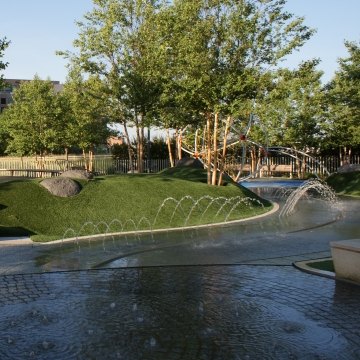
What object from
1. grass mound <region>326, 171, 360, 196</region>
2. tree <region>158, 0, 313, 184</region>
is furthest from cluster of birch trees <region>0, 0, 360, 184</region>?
grass mound <region>326, 171, 360, 196</region>

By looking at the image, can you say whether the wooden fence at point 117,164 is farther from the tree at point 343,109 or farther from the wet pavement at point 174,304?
the wet pavement at point 174,304

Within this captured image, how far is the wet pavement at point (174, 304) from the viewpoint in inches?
233

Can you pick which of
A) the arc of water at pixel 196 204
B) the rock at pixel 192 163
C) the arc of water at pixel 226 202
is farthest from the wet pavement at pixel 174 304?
the rock at pixel 192 163

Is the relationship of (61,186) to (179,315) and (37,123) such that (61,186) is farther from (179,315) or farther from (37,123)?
(37,123)

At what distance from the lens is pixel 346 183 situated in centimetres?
3148

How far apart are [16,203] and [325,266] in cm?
1087

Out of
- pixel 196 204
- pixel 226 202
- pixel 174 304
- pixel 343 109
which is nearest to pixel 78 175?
pixel 196 204

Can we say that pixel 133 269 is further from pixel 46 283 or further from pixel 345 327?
pixel 345 327

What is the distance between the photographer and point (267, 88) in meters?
25.6

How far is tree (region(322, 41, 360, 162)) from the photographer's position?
35.5m

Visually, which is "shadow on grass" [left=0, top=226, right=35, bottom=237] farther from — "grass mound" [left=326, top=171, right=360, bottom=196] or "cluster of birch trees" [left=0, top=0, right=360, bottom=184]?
"grass mound" [left=326, top=171, right=360, bottom=196]

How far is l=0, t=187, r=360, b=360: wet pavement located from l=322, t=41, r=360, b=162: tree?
2541 centimetres

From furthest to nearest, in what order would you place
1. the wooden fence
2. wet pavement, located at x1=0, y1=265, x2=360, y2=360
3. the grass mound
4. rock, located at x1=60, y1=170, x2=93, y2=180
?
the wooden fence, the grass mound, rock, located at x1=60, y1=170, x2=93, y2=180, wet pavement, located at x1=0, y1=265, x2=360, y2=360

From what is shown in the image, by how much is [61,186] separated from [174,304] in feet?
37.4
